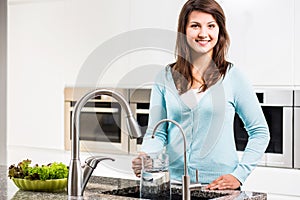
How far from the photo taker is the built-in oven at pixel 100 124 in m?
4.55

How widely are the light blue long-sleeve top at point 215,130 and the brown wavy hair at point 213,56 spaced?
7 centimetres

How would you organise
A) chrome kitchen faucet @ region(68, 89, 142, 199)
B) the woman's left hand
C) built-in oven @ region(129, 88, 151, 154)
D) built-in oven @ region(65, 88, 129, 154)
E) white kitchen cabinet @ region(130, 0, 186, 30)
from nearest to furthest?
chrome kitchen faucet @ region(68, 89, 142, 199) → the woman's left hand → white kitchen cabinet @ region(130, 0, 186, 30) → built-in oven @ region(129, 88, 151, 154) → built-in oven @ region(65, 88, 129, 154)

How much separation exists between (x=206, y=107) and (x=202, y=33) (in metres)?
0.45

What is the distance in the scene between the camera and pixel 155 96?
3406mm

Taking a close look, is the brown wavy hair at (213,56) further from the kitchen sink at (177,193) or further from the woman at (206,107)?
the kitchen sink at (177,193)

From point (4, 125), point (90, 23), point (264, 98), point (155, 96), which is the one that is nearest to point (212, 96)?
point (155, 96)

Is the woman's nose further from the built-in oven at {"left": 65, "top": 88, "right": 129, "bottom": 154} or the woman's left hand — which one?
the built-in oven at {"left": 65, "top": 88, "right": 129, "bottom": 154}

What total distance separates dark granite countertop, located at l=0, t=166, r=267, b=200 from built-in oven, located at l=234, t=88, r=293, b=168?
3.87 feet

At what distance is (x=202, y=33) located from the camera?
11.5 ft

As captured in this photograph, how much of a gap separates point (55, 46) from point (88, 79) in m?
0.37

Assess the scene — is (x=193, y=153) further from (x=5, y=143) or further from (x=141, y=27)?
(x=5, y=143)

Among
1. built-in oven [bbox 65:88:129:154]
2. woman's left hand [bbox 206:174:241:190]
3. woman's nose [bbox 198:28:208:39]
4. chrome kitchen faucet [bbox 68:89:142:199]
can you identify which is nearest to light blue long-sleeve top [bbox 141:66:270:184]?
woman's left hand [bbox 206:174:241:190]

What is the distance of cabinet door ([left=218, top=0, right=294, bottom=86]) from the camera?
3.75 metres

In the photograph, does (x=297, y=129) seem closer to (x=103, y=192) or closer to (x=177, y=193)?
(x=177, y=193)
